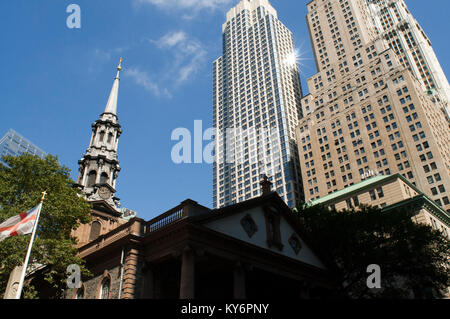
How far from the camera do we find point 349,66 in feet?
369

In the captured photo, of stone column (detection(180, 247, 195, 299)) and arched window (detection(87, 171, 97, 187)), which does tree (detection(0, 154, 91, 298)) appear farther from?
arched window (detection(87, 171, 97, 187))

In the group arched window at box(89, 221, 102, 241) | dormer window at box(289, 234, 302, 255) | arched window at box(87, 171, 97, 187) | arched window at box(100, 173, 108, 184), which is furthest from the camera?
arched window at box(100, 173, 108, 184)

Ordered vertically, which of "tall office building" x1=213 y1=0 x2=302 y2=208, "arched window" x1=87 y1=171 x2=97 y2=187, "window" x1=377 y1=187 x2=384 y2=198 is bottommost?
"arched window" x1=87 y1=171 x2=97 y2=187

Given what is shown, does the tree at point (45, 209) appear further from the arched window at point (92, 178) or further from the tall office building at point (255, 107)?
the tall office building at point (255, 107)

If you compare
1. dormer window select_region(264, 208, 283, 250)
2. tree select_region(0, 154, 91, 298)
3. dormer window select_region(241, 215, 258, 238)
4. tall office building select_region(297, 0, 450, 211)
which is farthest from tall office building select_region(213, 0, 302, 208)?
tree select_region(0, 154, 91, 298)

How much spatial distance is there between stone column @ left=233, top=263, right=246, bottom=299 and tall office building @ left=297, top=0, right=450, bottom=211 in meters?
64.6

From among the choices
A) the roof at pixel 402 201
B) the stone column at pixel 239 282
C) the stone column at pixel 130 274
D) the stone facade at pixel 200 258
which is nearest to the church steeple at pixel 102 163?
the stone facade at pixel 200 258

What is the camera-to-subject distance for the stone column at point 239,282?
21656mm

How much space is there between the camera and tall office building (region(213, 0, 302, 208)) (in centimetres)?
11938

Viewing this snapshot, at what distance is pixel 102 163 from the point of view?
164 feet

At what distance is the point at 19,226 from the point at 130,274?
6772 mm

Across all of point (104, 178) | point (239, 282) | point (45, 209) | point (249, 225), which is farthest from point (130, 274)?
point (104, 178)

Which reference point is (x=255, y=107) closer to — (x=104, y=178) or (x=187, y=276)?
(x=104, y=178)
